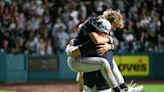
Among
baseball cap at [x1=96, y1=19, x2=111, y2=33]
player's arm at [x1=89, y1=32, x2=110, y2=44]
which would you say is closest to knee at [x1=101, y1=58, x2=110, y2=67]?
player's arm at [x1=89, y1=32, x2=110, y2=44]

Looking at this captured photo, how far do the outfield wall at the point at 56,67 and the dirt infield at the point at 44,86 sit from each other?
767mm

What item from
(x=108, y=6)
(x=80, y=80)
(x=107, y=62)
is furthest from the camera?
(x=108, y=6)

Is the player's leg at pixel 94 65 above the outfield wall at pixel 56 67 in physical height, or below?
above

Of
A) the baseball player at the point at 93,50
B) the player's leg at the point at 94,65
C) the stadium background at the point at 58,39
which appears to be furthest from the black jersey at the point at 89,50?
the stadium background at the point at 58,39

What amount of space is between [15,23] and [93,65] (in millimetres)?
12499

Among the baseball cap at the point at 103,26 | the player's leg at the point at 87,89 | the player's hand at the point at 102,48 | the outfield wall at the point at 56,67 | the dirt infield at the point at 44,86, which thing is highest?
the baseball cap at the point at 103,26

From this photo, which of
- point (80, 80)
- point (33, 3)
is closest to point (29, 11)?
point (33, 3)

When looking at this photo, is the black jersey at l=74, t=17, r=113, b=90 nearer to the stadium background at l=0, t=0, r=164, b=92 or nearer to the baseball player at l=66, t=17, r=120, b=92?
the baseball player at l=66, t=17, r=120, b=92

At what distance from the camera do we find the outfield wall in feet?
62.4

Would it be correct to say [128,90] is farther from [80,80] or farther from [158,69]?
[158,69]

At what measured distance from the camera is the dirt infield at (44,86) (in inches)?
621

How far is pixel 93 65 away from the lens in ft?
22.1

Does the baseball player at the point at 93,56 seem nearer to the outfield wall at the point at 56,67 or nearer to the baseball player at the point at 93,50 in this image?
the baseball player at the point at 93,50

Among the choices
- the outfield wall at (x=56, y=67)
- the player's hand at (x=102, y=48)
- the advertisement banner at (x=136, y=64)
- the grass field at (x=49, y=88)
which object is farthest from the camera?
the advertisement banner at (x=136, y=64)
